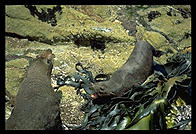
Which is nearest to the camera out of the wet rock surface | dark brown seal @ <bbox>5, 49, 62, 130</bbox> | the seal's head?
dark brown seal @ <bbox>5, 49, 62, 130</bbox>

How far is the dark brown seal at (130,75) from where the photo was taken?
2668mm

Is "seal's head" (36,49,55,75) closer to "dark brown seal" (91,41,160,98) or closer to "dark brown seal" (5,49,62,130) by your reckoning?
"dark brown seal" (5,49,62,130)

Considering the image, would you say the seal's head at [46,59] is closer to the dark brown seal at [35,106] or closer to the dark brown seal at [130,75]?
the dark brown seal at [35,106]

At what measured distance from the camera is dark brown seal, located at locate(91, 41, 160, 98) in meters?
2.67

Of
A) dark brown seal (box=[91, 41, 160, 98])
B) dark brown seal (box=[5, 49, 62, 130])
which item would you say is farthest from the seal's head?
dark brown seal (box=[91, 41, 160, 98])

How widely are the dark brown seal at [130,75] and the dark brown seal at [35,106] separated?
0.46 m

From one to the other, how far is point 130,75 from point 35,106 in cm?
98

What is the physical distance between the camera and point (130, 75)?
9.20 feet

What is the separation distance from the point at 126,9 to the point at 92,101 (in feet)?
7.31

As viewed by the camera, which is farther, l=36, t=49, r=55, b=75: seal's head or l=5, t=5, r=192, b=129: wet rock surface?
l=5, t=5, r=192, b=129: wet rock surface

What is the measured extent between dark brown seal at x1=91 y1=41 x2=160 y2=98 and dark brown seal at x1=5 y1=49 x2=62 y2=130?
0.46m

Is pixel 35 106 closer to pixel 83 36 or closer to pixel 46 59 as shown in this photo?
pixel 46 59

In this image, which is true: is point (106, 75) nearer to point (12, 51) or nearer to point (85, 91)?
point (85, 91)

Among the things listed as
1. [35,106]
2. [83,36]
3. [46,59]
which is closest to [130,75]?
[46,59]
